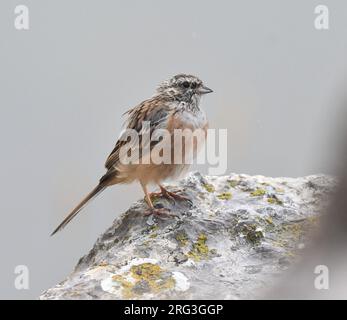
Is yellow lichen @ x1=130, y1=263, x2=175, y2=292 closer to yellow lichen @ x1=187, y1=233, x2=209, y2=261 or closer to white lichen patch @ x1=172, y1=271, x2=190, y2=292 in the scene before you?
white lichen patch @ x1=172, y1=271, x2=190, y2=292

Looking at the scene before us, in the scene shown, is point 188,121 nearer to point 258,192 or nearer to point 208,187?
point 208,187

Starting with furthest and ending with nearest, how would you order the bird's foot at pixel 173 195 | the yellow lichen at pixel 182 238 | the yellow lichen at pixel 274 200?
the bird's foot at pixel 173 195, the yellow lichen at pixel 274 200, the yellow lichen at pixel 182 238

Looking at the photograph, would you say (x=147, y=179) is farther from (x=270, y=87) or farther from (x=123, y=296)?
(x=270, y=87)

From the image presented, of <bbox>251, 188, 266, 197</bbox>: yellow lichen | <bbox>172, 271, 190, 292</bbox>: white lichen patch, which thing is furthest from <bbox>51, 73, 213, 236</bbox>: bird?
<bbox>172, 271, 190, 292</bbox>: white lichen patch

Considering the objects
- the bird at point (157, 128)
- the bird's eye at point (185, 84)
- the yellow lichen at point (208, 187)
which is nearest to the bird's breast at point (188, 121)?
the bird at point (157, 128)

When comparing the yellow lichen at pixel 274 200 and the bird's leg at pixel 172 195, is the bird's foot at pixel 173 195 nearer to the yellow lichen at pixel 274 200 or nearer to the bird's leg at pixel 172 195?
the bird's leg at pixel 172 195

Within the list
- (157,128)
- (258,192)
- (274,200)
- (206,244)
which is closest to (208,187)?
(258,192)

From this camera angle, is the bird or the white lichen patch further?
the bird

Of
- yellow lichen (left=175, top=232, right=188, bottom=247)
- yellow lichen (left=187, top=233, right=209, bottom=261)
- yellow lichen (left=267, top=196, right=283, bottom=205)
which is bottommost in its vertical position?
yellow lichen (left=187, top=233, right=209, bottom=261)

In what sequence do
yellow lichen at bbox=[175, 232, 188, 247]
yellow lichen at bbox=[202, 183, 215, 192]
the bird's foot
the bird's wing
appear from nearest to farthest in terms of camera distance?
yellow lichen at bbox=[175, 232, 188, 247], the bird's foot, yellow lichen at bbox=[202, 183, 215, 192], the bird's wing
